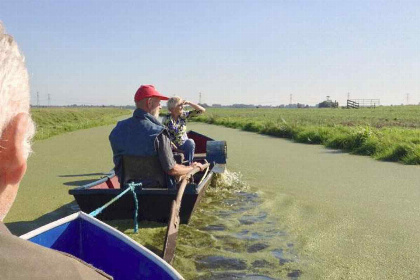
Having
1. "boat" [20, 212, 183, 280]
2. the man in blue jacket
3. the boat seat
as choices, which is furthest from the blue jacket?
"boat" [20, 212, 183, 280]

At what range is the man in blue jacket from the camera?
557cm

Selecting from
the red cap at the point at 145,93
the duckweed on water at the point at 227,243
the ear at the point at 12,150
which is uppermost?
the red cap at the point at 145,93

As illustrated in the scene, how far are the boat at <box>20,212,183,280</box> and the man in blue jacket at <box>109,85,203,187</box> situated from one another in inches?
81.5

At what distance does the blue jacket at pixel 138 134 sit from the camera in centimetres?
558

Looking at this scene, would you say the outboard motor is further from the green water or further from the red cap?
the red cap

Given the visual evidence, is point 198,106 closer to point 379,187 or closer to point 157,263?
point 379,187

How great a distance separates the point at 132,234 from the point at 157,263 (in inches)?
113

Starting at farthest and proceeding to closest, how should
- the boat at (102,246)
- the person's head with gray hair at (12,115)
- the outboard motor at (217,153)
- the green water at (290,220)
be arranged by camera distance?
the outboard motor at (217,153), the green water at (290,220), the boat at (102,246), the person's head with gray hair at (12,115)

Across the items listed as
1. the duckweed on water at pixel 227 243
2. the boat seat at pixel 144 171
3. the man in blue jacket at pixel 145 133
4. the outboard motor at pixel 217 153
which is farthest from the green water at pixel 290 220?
the man in blue jacket at pixel 145 133

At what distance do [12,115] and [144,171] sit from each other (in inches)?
182

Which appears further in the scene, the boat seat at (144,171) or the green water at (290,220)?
the boat seat at (144,171)

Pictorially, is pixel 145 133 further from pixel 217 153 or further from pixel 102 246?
pixel 217 153

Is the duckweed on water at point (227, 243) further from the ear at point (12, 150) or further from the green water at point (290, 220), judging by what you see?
the ear at point (12, 150)

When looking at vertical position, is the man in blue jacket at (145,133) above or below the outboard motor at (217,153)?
above
